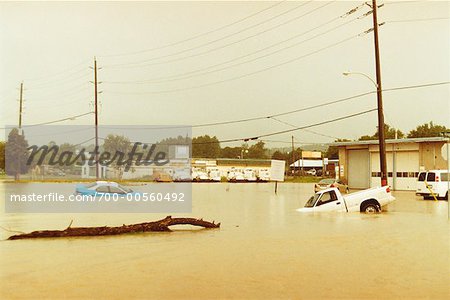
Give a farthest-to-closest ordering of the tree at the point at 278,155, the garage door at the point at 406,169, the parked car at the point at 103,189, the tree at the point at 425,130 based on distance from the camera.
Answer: the tree at the point at 278,155
the tree at the point at 425,130
the garage door at the point at 406,169
the parked car at the point at 103,189

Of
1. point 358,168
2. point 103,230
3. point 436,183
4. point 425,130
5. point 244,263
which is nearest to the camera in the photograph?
point 244,263

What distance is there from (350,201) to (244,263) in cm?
1151

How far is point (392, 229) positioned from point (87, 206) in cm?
1784

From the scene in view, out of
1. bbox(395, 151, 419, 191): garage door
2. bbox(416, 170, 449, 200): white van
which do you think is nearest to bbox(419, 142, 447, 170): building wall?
bbox(395, 151, 419, 191): garage door

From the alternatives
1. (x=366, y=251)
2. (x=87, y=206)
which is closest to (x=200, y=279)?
(x=366, y=251)

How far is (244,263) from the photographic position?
11.5 metres

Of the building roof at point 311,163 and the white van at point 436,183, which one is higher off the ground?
the building roof at point 311,163

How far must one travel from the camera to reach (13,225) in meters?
20.4

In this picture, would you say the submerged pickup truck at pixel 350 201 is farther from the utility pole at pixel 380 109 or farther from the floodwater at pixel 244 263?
the utility pole at pixel 380 109

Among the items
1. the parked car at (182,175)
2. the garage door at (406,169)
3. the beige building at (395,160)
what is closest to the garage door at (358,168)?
the beige building at (395,160)

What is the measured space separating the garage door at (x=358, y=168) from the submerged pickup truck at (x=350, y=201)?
87.7 feet

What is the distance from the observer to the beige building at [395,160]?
43.7m

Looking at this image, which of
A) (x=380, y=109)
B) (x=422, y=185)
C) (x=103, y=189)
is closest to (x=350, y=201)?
(x=380, y=109)
